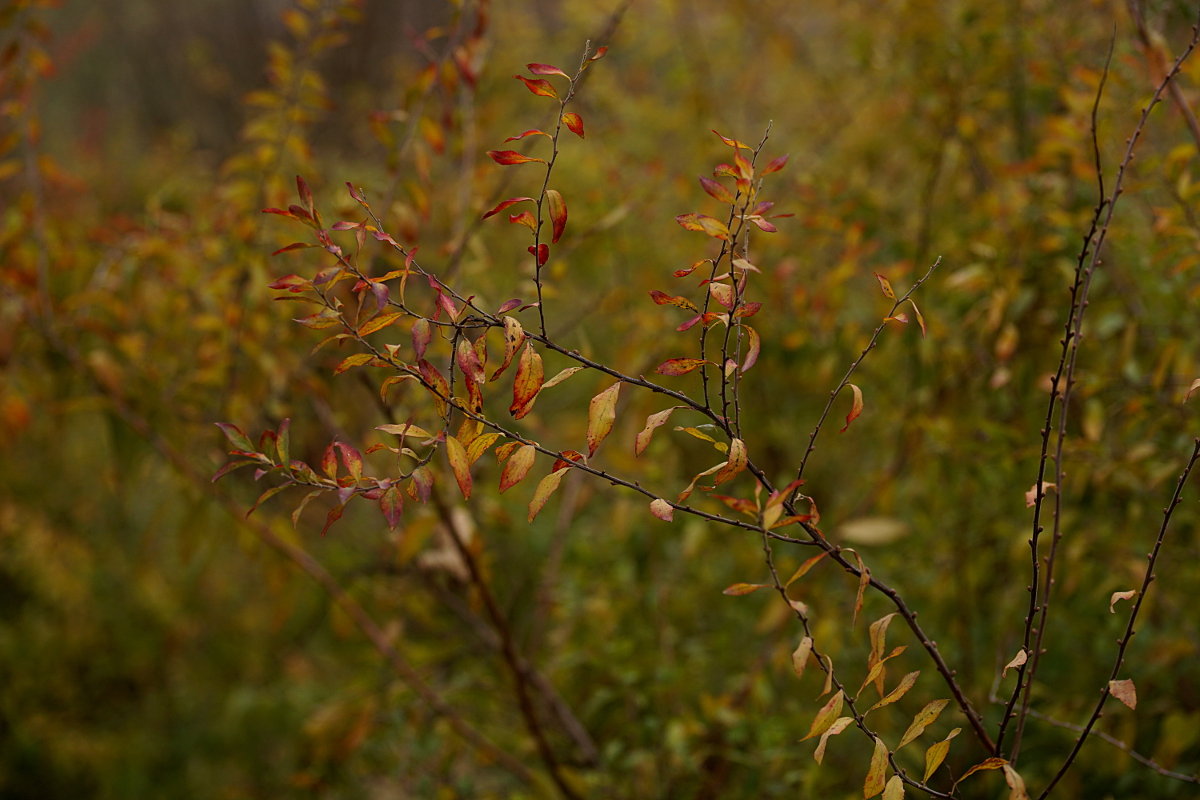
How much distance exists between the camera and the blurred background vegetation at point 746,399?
1.32 metres

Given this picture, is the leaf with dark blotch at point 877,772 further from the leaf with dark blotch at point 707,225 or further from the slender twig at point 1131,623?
the leaf with dark blotch at point 707,225

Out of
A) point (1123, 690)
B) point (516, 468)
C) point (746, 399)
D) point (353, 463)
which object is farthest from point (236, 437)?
point (746, 399)

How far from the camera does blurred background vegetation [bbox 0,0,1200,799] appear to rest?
1319 mm

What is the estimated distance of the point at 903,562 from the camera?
5.20 feet

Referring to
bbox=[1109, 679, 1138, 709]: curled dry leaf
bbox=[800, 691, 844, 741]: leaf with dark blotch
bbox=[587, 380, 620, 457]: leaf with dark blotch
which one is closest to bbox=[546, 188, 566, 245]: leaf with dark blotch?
bbox=[587, 380, 620, 457]: leaf with dark blotch

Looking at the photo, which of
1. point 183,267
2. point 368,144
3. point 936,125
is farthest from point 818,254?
point 368,144

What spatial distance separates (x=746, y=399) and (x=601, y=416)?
152 centimetres

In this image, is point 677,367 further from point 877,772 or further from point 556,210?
point 877,772

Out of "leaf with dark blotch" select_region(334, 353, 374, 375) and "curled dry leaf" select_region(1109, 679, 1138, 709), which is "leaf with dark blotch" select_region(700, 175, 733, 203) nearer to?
"leaf with dark blotch" select_region(334, 353, 374, 375)

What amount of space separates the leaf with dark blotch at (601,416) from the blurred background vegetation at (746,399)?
1.87ft

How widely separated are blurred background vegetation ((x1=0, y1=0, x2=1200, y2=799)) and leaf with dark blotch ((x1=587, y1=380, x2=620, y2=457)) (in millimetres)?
571

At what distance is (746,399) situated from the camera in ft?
→ 7.06

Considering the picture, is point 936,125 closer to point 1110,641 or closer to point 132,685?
point 1110,641

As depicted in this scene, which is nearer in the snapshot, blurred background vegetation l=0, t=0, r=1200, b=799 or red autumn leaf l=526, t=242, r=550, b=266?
red autumn leaf l=526, t=242, r=550, b=266
